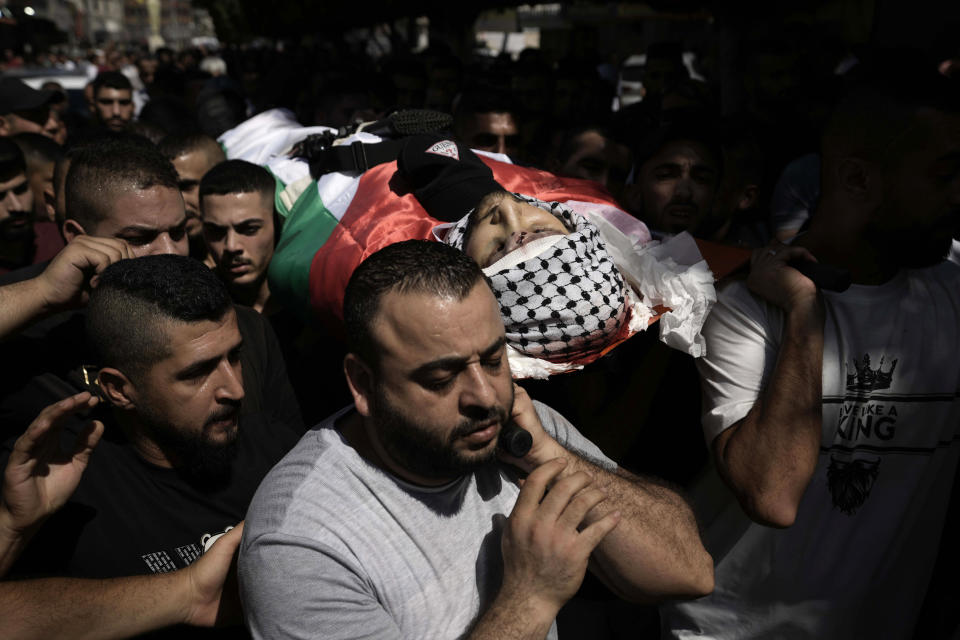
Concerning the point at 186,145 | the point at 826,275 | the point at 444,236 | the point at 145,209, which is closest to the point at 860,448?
the point at 826,275

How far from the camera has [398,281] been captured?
1.53m

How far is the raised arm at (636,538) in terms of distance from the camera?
1640 mm

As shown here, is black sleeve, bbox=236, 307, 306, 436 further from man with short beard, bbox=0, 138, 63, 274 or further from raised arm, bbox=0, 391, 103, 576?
man with short beard, bbox=0, 138, 63, 274

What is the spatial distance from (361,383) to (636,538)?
2.12ft

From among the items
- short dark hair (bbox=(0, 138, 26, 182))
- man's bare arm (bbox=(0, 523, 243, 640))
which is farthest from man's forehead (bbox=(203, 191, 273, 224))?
man's bare arm (bbox=(0, 523, 243, 640))

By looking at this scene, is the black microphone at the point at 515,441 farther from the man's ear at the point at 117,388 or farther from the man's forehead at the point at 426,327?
the man's ear at the point at 117,388

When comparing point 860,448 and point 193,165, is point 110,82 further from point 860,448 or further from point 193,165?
point 860,448

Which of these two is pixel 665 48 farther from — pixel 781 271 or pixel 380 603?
pixel 380 603

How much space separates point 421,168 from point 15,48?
98.3 feet

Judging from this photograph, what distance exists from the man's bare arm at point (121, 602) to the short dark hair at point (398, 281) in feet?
1.87

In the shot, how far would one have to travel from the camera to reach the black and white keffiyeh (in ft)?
6.56

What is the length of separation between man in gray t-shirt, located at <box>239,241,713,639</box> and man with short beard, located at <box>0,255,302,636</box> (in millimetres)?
457

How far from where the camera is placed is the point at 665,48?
643 centimetres

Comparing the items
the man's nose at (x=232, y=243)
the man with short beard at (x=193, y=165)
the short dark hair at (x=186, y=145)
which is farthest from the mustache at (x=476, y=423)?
the short dark hair at (x=186, y=145)
